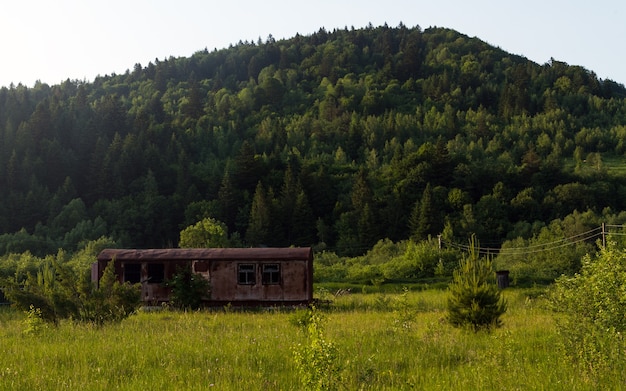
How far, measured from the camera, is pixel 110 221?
81.2 m

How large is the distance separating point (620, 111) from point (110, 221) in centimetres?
13966

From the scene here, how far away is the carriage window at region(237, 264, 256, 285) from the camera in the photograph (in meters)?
28.3

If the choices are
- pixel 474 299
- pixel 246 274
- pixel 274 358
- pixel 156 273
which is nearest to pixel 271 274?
pixel 246 274

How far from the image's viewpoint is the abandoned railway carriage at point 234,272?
28.2 metres

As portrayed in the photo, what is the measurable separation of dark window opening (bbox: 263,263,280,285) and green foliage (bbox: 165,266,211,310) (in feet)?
9.78

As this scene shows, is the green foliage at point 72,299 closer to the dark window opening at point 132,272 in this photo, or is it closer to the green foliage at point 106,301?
the green foliage at point 106,301

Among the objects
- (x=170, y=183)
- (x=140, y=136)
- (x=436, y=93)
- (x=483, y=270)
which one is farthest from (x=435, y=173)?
(x=436, y=93)

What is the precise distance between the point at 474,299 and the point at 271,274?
13.7 m

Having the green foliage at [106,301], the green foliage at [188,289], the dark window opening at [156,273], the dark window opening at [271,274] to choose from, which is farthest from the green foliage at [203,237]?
the green foliage at [106,301]

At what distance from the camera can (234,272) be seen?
2833cm

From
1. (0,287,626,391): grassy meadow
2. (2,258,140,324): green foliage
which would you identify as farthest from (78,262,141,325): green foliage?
(0,287,626,391): grassy meadow

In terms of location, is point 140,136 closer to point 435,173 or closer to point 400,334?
point 435,173

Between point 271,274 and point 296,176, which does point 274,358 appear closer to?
point 271,274

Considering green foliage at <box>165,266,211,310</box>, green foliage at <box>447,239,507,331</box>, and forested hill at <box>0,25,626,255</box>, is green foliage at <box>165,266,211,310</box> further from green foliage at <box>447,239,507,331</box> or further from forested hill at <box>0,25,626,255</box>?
forested hill at <box>0,25,626,255</box>
